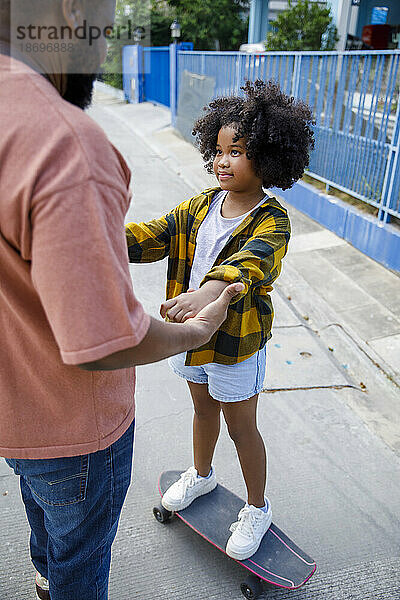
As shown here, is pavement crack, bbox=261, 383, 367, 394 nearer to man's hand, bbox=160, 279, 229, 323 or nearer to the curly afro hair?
the curly afro hair

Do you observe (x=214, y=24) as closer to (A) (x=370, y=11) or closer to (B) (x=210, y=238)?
(A) (x=370, y=11)

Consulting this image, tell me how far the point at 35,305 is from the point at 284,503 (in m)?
1.81

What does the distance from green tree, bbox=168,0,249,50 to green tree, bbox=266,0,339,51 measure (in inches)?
427

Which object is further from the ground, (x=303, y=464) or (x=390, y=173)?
(x=390, y=173)

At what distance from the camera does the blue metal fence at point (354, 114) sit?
5008mm

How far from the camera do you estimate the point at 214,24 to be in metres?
20.1

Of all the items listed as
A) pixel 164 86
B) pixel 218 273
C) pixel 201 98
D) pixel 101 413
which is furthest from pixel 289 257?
pixel 164 86

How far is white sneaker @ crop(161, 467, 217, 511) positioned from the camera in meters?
2.28

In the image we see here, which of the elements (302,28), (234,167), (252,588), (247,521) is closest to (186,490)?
(247,521)

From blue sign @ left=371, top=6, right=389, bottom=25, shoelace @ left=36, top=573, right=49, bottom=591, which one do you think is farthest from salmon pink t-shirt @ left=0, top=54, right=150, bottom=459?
blue sign @ left=371, top=6, right=389, bottom=25

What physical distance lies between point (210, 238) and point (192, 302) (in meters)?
0.44

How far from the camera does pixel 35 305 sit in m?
1.07

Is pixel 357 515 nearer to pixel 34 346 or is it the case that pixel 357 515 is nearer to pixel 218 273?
pixel 218 273

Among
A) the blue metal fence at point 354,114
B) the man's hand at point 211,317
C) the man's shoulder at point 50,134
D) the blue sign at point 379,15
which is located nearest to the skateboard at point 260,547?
the man's hand at point 211,317
